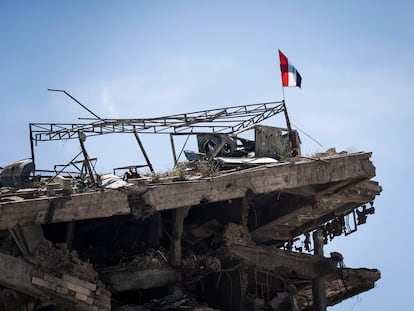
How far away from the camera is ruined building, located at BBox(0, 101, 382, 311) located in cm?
1551

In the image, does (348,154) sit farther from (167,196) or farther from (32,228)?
(32,228)

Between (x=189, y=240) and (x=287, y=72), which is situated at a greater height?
(x=287, y=72)

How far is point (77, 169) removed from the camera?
1884cm

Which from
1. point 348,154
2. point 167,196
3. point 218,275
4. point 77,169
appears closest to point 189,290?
point 218,275

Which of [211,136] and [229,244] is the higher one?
[211,136]

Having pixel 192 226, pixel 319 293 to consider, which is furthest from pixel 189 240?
pixel 319 293

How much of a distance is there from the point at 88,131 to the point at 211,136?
12.6 feet

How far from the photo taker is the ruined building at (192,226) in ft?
50.9

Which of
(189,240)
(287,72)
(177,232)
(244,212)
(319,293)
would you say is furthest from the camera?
(287,72)

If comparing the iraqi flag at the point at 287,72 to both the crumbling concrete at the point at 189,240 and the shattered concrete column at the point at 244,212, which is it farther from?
the shattered concrete column at the point at 244,212

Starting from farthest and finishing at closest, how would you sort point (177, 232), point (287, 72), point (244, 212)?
Result: point (287, 72) → point (244, 212) → point (177, 232)

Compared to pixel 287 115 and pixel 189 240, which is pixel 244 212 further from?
pixel 287 115

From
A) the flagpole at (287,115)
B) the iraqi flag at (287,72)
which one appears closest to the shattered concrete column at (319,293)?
the flagpole at (287,115)

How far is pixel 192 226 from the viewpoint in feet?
63.9
